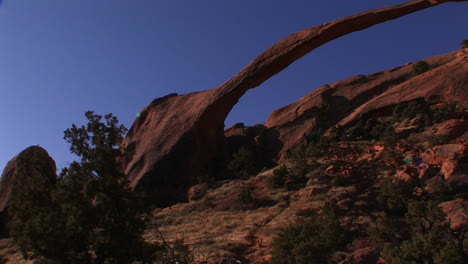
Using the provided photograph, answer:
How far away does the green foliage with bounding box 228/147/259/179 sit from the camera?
25.2 m

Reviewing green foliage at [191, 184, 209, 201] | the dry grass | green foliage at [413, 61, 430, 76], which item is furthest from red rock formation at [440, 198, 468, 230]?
green foliage at [413, 61, 430, 76]

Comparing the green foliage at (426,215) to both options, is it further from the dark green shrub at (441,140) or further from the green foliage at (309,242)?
the dark green shrub at (441,140)

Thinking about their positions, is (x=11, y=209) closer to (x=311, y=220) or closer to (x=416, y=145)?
(x=311, y=220)

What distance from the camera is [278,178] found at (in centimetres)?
2062

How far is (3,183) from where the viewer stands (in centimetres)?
2350

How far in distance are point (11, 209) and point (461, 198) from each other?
13607 mm

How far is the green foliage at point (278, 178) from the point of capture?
67.6 ft

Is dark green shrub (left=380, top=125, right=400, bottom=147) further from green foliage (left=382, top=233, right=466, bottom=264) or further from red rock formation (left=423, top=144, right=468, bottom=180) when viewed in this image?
green foliage (left=382, top=233, right=466, bottom=264)

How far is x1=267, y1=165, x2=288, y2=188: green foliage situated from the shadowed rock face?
15.7 ft

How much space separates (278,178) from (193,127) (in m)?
6.64

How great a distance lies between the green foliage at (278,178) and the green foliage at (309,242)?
5.70 meters

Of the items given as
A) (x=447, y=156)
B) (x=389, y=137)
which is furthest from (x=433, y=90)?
(x=447, y=156)

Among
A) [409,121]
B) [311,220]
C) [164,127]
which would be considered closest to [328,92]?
[409,121]

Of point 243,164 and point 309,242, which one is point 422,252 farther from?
point 243,164
